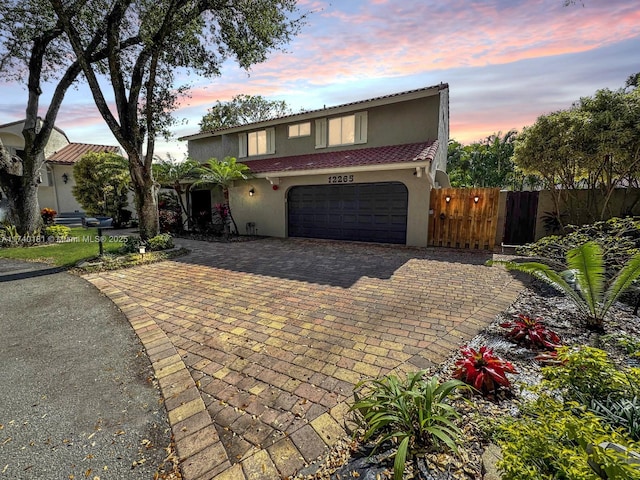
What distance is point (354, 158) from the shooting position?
36.2 feet

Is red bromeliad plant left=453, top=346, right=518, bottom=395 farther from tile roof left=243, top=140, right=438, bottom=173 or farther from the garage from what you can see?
the garage

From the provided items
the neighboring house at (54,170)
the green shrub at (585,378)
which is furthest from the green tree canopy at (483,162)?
the neighboring house at (54,170)

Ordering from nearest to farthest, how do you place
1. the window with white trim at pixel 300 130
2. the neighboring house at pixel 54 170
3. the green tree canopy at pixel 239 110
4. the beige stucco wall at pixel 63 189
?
the window with white trim at pixel 300 130, the neighboring house at pixel 54 170, the beige stucco wall at pixel 63 189, the green tree canopy at pixel 239 110

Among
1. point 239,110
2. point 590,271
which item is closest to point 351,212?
point 590,271

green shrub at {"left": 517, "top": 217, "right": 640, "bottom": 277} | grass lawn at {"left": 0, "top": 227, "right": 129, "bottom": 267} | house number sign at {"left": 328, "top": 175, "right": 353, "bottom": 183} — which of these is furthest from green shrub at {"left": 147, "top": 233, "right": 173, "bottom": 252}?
green shrub at {"left": 517, "top": 217, "right": 640, "bottom": 277}

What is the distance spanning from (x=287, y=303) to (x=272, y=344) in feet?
4.65

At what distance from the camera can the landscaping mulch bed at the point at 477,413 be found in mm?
1732

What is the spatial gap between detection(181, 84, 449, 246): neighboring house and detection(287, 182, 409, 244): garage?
1.5 inches

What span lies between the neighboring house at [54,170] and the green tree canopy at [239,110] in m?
11.9

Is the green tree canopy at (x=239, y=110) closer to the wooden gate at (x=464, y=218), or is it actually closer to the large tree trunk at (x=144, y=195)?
the large tree trunk at (x=144, y=195)

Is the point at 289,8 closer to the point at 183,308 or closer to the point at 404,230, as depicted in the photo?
the point at 404,230

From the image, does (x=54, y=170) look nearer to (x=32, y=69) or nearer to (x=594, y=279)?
(x=32, y=69)

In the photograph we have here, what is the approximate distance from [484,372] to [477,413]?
415 mm

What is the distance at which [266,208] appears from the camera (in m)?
13.6
